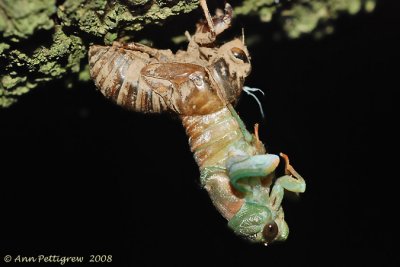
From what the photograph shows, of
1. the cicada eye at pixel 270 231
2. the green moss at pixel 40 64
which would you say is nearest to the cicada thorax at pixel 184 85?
the green moss at pixel 40 64

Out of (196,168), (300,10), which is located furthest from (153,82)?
(196,168)

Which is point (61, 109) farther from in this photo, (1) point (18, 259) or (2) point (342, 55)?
(2) point (342, 55)

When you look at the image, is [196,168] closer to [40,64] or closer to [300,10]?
[300,10]

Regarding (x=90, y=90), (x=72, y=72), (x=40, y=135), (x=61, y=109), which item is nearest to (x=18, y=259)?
(x=40, y=135)

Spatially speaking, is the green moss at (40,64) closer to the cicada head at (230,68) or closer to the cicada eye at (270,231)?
the cicada head at (230,68)

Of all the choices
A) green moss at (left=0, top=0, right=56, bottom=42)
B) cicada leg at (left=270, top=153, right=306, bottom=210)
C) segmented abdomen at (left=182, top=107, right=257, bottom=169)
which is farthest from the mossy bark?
cicada leg at (left=270, top=153, right=306, bottom=210)
